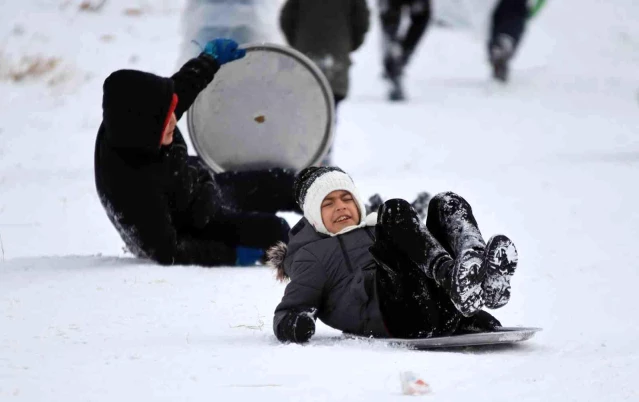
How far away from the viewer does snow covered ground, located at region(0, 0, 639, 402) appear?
308 centimetres

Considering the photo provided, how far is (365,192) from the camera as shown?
7711 mm

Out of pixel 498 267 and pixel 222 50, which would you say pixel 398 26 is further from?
pixel 498 267

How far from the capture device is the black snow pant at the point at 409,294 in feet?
11.6

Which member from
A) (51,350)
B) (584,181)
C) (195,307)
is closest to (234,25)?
(584,181)

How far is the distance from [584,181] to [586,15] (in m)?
10.5

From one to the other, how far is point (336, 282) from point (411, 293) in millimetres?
308

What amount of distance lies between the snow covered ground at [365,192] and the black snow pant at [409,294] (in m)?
0.15

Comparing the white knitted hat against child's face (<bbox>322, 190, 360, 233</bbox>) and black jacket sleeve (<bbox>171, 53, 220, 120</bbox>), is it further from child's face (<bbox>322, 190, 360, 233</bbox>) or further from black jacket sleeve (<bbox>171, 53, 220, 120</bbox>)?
black jacket sleeve (<bbox>171, 53, 220, 120</bbox>)

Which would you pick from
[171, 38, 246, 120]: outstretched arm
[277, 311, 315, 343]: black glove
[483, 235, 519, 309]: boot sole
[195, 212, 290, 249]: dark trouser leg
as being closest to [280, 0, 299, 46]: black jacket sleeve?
[171, 38, 246, 120]: outstretched arm

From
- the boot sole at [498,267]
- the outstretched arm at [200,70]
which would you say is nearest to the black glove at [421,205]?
the outstretched arm at [200,70]

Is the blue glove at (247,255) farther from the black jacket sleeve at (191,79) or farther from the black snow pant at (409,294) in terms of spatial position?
the black snow pant at (409,294)

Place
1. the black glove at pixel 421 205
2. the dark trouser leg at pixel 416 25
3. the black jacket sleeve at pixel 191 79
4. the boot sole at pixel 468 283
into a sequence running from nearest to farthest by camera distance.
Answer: the boot sole at pixel 468 283
the black jacket sleeve at pixel 191 79
the black glove at pixel 421 205
the dark trouser leg at pixel 416 25

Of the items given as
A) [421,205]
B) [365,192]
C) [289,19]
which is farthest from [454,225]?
[289,19]

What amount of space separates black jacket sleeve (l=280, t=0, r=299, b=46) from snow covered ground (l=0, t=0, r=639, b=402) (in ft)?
→ 4.06
